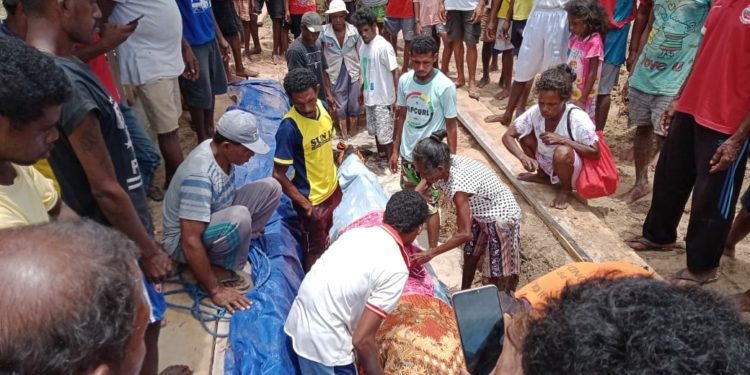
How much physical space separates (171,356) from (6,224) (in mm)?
1553

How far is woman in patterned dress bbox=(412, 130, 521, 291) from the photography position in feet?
11.3

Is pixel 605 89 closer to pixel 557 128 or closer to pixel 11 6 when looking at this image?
pixel 557 128

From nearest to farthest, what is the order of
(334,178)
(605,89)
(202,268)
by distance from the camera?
(202,268) < (334,178) < (605,89)

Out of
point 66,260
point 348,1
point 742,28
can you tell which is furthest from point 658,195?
point 348,1

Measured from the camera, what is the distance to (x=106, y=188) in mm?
2143

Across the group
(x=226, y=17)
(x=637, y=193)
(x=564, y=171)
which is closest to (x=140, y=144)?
(x=564, y=171)

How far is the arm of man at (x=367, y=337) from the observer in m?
2.57

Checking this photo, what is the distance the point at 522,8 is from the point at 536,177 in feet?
8.76

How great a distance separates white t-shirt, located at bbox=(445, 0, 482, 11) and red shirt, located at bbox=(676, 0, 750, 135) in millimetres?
3864

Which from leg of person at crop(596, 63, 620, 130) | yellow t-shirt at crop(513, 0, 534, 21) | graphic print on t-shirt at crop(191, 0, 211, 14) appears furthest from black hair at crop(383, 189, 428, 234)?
yellow t-shirt at crop(513, 0, 534, 21)

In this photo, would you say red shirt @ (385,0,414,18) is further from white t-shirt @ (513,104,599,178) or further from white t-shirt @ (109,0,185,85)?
white t-shirt @ (109,0,185,85)

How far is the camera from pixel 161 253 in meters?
2.46

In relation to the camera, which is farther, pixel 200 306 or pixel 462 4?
pixel 462 4

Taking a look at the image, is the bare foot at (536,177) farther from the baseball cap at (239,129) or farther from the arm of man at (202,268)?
the arm of man at (202,268)
